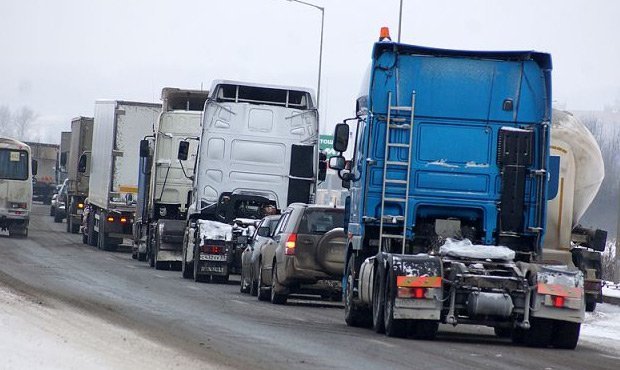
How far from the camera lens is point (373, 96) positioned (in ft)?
62.5

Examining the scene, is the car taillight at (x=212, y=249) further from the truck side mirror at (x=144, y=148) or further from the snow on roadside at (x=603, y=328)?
the snow on roadside at (x=603, y=328)

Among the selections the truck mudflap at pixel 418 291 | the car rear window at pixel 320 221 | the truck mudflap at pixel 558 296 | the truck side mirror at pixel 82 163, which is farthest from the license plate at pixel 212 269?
the truck side mirror at pixel 82 163

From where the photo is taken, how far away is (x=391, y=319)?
58.3 feet

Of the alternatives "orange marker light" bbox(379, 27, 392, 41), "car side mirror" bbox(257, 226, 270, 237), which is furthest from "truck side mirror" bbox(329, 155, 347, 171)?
"car side mirror" bbox(257, 226, 270, 237)

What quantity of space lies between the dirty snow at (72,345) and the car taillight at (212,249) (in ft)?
41.1

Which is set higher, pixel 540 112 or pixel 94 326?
pixel 540 112

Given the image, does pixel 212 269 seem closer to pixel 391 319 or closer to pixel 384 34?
pixel 384 34

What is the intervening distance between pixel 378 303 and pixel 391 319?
3.07 ft

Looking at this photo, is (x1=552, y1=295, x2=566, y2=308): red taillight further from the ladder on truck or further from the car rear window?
the car rear window

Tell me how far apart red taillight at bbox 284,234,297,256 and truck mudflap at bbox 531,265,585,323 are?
25.3 feet

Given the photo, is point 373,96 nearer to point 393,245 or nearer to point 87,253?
point 393,245

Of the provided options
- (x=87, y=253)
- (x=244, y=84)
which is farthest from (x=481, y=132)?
(x=87, y=253)

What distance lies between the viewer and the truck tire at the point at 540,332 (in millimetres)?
17812

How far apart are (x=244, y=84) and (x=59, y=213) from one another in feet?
139
